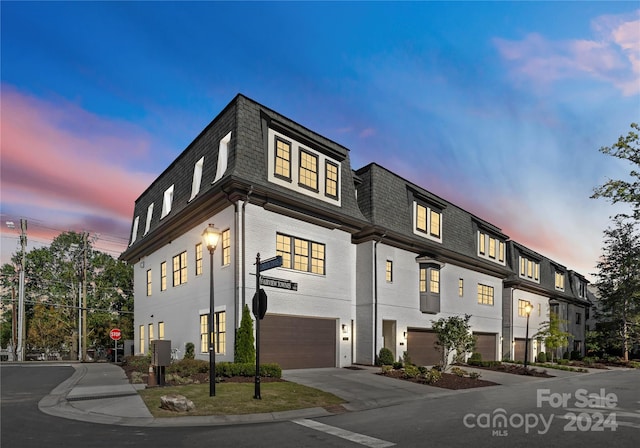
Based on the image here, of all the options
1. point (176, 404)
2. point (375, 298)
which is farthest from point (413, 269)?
point (176, 404)

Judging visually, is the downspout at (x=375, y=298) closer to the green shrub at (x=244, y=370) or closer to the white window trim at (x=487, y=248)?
the green shrub at (x=244, y=370)

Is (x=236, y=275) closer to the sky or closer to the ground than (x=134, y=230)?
closer to the ground

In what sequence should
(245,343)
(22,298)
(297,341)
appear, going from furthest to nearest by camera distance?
(22,298)
(297,341)
(245,343)

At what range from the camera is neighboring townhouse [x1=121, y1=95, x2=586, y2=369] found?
19.4 meters

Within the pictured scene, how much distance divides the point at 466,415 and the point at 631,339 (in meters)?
49.3

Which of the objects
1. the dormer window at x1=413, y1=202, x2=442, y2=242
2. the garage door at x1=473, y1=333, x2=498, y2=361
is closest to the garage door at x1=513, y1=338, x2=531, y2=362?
the garage door at x1=473, y1=333, x2=498, y2=361

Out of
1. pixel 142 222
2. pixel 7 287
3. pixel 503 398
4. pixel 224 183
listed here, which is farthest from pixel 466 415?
pixel 7 287

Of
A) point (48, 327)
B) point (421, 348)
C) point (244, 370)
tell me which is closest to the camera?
point (244, 370)

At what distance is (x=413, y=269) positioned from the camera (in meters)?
27.9

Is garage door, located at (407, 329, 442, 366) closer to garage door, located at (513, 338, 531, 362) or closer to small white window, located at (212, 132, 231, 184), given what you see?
small white window, located at (212, 132, 231, 184)

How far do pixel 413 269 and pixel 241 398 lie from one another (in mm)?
17424

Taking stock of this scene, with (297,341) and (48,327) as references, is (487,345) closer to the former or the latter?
(297,341)

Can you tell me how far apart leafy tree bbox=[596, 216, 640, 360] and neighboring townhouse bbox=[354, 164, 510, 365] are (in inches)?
887

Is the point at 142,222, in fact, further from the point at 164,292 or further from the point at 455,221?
the point at 455,221
